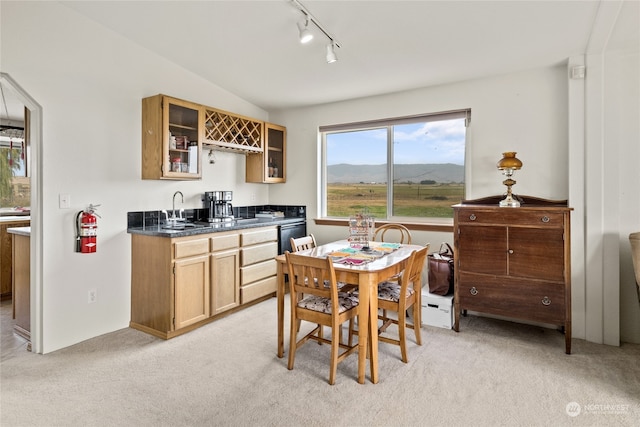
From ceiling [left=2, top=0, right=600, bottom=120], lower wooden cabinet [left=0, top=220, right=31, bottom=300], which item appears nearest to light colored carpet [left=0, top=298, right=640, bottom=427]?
lower wooden cabinet [left=0, top=220, right=31, bottom=300]

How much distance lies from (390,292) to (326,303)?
0.56m

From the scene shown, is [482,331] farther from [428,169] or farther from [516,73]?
[516,73]

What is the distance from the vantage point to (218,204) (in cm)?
404

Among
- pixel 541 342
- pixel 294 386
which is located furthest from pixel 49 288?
pixel 541 342

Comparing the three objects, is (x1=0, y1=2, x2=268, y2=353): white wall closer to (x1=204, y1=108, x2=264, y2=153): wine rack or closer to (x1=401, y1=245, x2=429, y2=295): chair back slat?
(x1=204, y1=108, x2=264, y2=153): wine rack

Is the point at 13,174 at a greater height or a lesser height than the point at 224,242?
greater

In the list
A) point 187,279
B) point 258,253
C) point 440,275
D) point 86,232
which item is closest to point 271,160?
point 258,253

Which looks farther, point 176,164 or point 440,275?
point 176,164

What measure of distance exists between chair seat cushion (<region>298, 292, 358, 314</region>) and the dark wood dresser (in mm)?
1198

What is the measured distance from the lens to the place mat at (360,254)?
250 cm

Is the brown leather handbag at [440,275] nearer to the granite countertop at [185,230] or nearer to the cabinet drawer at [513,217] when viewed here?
the cabinet drawer at [513,217]

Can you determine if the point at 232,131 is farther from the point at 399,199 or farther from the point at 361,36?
the point at 399,199

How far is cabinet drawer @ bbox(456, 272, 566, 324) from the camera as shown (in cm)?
279

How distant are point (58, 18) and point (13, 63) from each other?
52 cm
